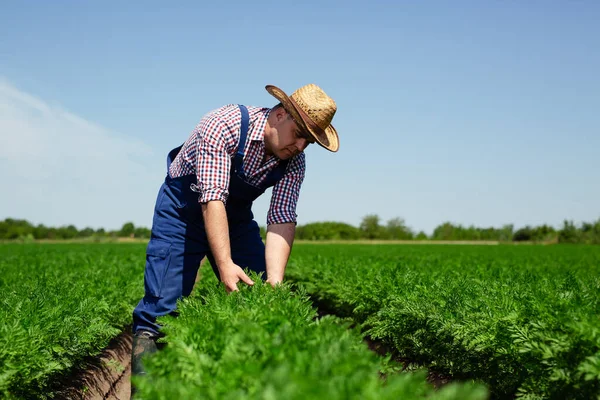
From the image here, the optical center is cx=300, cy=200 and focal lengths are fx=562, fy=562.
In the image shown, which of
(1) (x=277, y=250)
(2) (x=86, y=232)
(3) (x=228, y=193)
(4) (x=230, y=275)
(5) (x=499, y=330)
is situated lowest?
(2) (x=86, y=232)

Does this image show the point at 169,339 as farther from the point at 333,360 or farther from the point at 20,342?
the point at 20,342

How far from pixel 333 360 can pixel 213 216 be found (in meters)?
2.16

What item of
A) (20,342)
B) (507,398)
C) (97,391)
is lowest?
(97,391)

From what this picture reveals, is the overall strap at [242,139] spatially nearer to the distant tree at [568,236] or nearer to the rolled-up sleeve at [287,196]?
the rolled-up sleeve at [287,196]

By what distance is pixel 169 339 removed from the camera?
10.5 ft

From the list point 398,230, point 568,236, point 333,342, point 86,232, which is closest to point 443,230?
point 398,230

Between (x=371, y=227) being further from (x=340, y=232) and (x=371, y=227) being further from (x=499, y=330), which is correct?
(x=499, y=330)

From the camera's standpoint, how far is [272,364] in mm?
2408

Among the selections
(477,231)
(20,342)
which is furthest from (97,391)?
(477,231)

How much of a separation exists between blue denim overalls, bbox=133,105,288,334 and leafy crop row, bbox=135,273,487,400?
1.45 metres

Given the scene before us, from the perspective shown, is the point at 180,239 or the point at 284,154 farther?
the point at 180,239

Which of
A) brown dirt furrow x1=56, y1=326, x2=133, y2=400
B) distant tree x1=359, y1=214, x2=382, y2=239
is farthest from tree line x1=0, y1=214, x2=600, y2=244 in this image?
brown dirt furrow x1=56, y1=326, x2=133, y2=400

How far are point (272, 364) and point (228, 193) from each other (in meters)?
2.23

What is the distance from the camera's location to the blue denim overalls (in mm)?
4762
